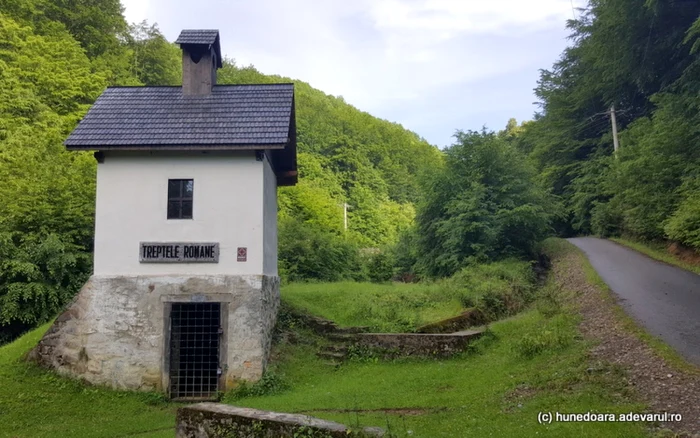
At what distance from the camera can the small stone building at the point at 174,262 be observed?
38.5 feet

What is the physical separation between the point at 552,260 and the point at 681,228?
6.10 meters

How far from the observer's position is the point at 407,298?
16.8m

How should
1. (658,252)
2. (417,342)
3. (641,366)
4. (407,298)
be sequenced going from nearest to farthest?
1. (641,366)
2. (417,342)
3. (407,298)
4. (658,252)

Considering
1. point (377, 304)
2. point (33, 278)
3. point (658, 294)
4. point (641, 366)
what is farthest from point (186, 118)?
point (658, 294)

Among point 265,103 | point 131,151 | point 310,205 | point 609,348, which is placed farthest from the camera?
point 310,205

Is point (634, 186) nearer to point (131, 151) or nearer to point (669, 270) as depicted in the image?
point (669, 270)

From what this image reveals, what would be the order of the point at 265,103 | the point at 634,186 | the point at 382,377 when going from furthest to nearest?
1. the point at 634,186
2. the point at 265,103
3. the point at 382,377

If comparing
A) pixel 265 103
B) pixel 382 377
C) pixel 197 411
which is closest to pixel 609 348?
pixel 382 377

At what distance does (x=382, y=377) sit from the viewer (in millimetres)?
11289

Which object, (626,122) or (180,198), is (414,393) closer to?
(180,198)

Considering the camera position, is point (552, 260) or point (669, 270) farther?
point (552, 260)

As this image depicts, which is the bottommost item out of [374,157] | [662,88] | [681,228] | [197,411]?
[197,411]

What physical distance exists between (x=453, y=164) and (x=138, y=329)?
16.3m

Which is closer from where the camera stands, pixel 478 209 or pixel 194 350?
pixel 194 350
